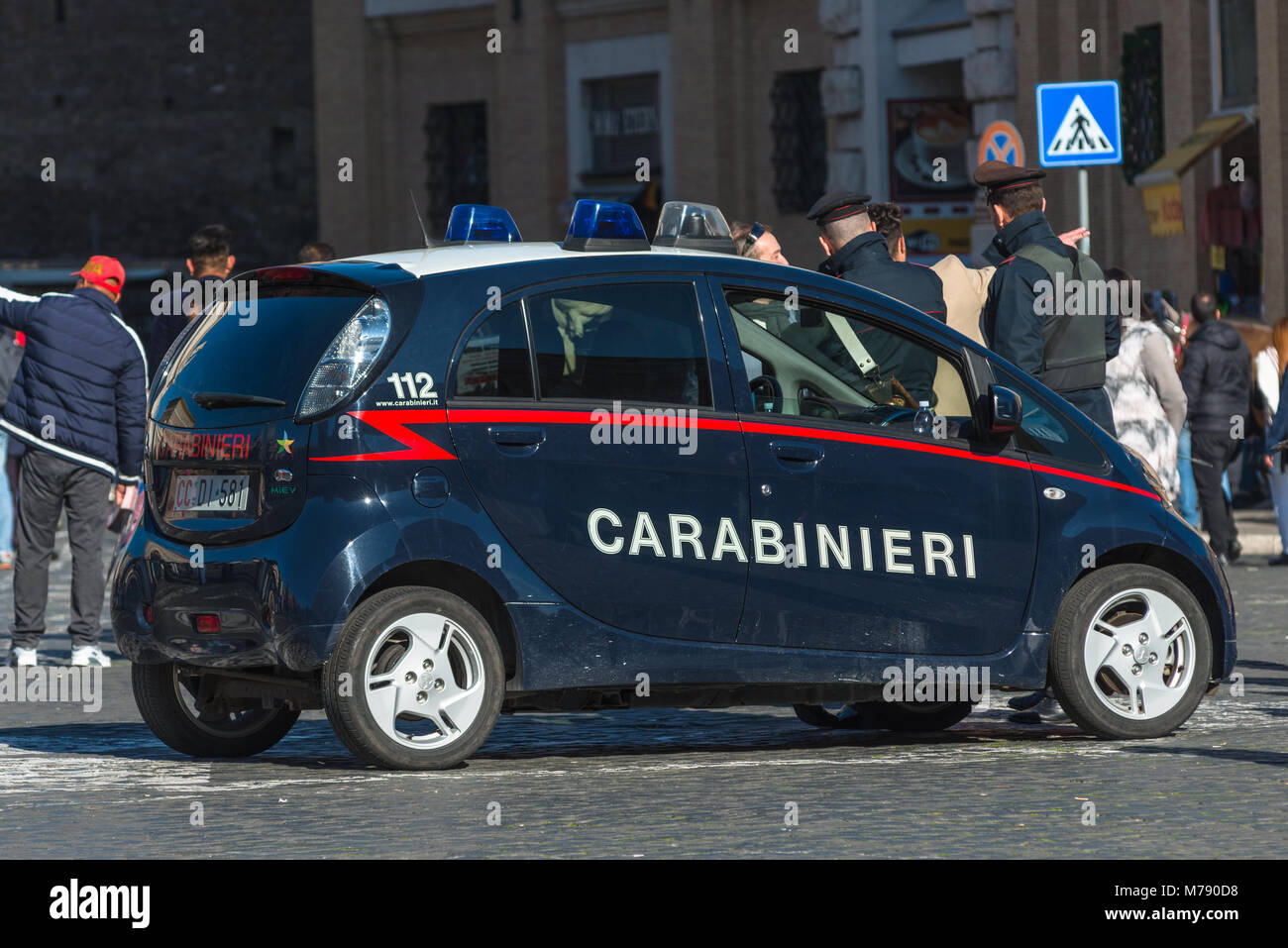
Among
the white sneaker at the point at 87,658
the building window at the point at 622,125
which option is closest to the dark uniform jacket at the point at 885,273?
the white sneaker at the point at 87,658

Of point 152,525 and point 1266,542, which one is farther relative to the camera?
point 1266,542

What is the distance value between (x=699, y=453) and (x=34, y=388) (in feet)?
15.3

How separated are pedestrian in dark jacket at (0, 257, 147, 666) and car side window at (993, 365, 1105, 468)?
4745 millimetres

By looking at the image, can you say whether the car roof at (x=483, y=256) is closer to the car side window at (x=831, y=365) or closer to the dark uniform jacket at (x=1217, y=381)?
the car side window at (x=831, y=365)

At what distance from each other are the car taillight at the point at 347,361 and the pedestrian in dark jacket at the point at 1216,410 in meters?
10.5

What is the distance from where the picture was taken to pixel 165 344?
12.4 meters

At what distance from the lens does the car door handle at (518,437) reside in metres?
8.09

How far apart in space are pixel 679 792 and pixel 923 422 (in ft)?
5.46

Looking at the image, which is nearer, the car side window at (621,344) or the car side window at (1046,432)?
the car side window at (621,344)

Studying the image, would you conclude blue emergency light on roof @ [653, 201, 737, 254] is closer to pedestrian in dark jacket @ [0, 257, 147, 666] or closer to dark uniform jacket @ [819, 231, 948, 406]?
dark uniform jacket @ [819, 231, 948, 406]

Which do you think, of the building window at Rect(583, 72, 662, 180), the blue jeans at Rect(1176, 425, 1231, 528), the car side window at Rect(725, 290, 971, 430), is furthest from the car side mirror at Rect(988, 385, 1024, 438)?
the building window at Rect(583, 72, 662, 180)

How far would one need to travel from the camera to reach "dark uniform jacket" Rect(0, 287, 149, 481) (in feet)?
38.6
